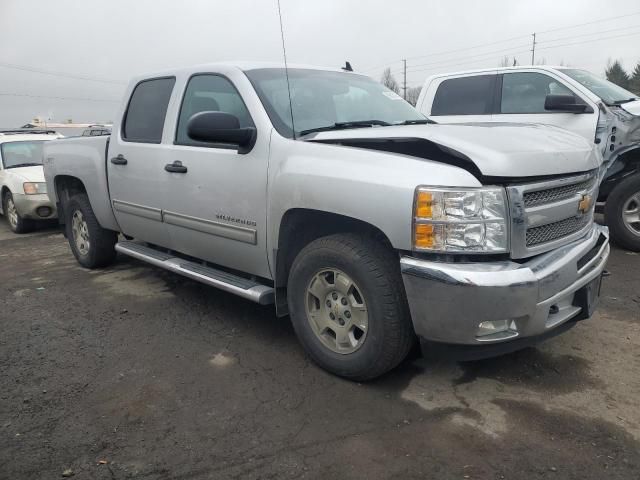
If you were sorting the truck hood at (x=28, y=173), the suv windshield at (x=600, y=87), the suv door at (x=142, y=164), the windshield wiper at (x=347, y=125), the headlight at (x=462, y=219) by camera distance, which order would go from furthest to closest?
1. the truck hood at (x=28, y=173)
2. the suv windshield at (x=600, y=87)
3. the suv door at (x=142, y=164)
4. the windshield wiper at (x=347, y=125)
5. the headlight at (x=462, y=219)

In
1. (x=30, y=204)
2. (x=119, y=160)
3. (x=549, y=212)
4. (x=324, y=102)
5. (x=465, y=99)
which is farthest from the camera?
(x=30, y=204)

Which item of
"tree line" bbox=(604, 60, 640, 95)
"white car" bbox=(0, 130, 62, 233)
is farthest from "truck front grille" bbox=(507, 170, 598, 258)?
"tree line" bbox=(604, 60, 640, 95)

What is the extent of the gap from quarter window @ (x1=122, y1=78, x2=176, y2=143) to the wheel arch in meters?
1.65

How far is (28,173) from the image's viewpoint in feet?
29.2

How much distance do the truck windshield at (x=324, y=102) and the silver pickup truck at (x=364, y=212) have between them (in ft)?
0.05

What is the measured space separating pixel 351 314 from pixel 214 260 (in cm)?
142

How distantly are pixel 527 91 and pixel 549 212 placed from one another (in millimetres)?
4313

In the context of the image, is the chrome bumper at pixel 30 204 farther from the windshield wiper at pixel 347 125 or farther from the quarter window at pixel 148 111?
the windshield wiper at pixel 347 125

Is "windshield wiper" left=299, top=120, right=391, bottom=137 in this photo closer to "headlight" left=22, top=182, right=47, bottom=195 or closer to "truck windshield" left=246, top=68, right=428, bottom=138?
"truck windshield" left=246, top=68, right=428, bottom=138

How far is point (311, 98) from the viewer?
3.86m

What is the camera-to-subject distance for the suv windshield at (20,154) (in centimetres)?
942

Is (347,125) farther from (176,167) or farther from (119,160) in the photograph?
(119,160)

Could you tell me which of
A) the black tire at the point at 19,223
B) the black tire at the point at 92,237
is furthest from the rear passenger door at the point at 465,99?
the black tire at the point at 19,223

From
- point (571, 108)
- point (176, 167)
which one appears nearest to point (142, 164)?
point (176, 167)
